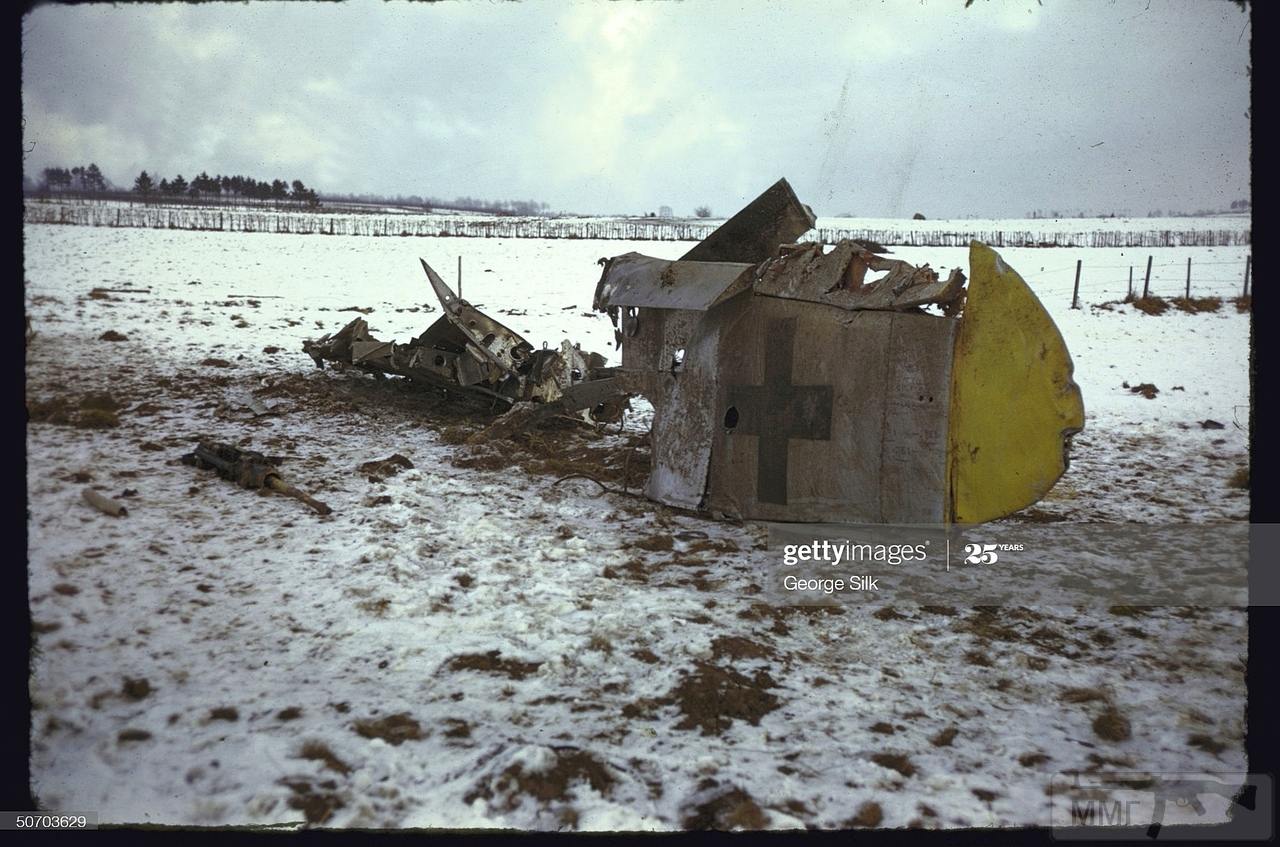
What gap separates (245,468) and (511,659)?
3677mm

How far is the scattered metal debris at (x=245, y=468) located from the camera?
20.3ft

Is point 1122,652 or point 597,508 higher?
point 597,508

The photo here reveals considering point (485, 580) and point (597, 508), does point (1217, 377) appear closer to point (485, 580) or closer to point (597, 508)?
point (597, 508)

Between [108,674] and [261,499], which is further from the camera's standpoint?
[261,499]

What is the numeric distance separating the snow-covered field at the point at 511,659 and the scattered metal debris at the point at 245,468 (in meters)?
0.14

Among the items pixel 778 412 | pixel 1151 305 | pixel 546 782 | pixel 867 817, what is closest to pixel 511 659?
pixel 546 782

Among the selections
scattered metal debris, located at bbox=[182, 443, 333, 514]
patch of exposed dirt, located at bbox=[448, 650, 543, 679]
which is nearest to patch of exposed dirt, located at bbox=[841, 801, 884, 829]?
patch of exposed dirt, located at bbox=[448, 650, 543, 679]

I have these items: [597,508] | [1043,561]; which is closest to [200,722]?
[597,508]

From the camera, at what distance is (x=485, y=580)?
4984 mm

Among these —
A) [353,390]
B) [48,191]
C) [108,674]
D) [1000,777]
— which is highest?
[48,191]

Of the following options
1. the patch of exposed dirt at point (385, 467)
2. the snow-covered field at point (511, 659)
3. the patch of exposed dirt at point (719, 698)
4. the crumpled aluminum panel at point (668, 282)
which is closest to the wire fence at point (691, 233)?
the snow-covered field at point (511, 659)

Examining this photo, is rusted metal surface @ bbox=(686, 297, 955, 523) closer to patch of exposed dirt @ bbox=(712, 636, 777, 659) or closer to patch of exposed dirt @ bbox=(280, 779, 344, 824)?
patch of exposed dirt @ bbox=(712, 636, 777, 659)

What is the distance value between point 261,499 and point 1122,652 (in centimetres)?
625

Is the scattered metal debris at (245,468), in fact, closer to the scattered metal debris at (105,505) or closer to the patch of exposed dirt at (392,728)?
the scattered metal debris at (105,505)
